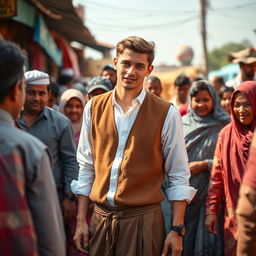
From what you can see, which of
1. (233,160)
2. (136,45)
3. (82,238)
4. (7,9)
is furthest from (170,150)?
(7,9)

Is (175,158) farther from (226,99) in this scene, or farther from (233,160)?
(226,99)

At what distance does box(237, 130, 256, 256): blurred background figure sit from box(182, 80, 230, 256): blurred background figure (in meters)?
2.00

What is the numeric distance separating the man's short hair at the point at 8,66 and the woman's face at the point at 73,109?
2947mm

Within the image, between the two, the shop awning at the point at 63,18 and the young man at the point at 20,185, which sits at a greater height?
the shop awning at the point at 63,18

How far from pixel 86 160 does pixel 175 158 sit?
2.02 ft

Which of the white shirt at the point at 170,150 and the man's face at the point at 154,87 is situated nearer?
the white shirt at the point at 170,150

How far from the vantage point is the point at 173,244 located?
2.58 meters

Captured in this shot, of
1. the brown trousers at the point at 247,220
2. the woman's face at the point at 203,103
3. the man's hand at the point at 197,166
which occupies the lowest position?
the man's hand at the point at 197,166

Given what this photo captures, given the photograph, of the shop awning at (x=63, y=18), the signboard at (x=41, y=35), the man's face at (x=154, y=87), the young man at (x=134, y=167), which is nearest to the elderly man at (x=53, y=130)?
the young man at (x=134, y=167)

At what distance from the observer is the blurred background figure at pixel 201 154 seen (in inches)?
157

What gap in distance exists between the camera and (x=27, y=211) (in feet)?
5.24

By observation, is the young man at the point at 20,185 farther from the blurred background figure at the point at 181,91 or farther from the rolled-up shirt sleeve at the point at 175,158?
the blurred background figure at the point at 181,91

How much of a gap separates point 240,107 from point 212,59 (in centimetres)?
7904

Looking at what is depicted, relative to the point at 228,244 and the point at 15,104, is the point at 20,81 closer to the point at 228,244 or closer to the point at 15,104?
the point at 15,104
